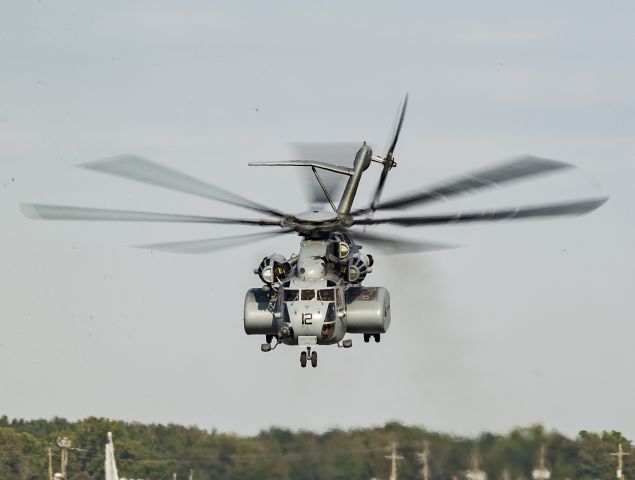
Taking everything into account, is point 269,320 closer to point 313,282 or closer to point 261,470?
point 313,282

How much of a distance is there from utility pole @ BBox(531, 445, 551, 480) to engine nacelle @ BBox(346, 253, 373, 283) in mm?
12432

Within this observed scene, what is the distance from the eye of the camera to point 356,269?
5438cm

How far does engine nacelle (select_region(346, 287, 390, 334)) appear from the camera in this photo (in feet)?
179

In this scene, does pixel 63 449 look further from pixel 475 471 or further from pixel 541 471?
pixel 541 471

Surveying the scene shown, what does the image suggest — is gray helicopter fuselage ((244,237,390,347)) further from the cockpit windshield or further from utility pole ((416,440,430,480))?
utility pole ((416,440,430,480))

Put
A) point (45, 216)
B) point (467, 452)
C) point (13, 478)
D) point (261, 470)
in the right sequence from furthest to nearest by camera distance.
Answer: point (13, 478), point (261, 470), point (467, 452), point (45, 216)

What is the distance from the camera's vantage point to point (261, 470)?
6631 centimetres

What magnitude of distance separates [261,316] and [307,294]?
264 cm

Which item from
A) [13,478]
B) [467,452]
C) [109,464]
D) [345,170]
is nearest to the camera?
[345,170]

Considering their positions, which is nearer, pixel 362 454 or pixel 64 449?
pixel 362 454

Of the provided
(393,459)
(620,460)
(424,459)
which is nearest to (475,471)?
(424,459)

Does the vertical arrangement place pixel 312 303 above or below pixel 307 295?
below

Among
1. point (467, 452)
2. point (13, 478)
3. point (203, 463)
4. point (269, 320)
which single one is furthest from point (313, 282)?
point (13, 478)

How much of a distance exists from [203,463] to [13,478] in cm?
1682
